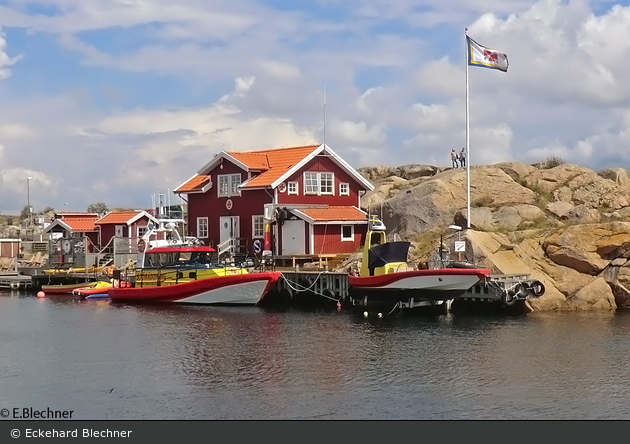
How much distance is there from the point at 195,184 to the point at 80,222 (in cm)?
1320

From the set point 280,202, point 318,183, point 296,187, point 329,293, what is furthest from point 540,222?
point 280,202

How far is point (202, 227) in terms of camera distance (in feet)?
168

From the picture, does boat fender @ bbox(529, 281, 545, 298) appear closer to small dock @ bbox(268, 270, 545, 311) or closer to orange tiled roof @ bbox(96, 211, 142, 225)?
small dock @ bbox(268, 270, 545, 311)

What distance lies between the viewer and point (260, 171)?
1927 inches

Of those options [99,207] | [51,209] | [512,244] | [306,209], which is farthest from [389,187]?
[51,209]

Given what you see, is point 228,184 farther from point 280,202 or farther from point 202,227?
point 280,202

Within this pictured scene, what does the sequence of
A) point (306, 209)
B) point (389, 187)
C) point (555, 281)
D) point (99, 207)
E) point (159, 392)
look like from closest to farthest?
point (159, 392) < point (555, 281) < point (306, 209) < point (389, 187) < point (99, 207)

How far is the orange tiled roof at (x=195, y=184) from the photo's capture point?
51.2 m

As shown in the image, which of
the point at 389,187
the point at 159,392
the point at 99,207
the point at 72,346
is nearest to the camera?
the point at 159,392

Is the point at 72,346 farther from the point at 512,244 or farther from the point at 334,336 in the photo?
the point at 512,244

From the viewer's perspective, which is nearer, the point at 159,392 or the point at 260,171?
the point at 159,392

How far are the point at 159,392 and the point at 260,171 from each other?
27980 mm

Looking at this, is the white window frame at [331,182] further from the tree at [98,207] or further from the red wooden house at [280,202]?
the tree at [98,207]
